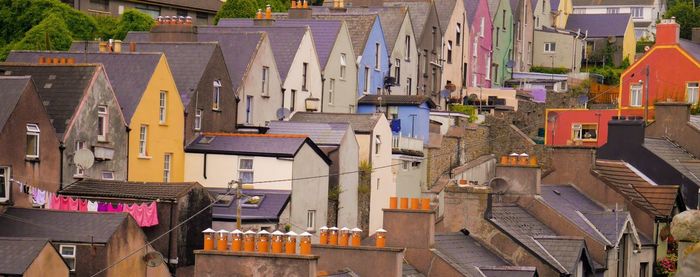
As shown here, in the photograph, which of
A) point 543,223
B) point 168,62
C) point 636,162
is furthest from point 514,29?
point 543,223

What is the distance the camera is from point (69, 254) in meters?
43.4

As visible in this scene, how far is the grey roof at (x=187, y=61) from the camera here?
5712cm

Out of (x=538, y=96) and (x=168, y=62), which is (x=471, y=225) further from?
(x=538, y=96)

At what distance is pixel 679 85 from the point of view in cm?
8381

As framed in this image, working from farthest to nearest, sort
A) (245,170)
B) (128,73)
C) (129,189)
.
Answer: (245,170)
(128,73)
(129,189)

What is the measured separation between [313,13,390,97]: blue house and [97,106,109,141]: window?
23.5 meters

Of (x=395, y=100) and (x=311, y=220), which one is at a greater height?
(x=395, y=100)

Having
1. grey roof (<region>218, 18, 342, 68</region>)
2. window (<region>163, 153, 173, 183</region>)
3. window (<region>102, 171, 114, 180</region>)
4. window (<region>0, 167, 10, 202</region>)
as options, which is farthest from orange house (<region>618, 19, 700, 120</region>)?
window (<region>0, 167, 10, 202</region>)

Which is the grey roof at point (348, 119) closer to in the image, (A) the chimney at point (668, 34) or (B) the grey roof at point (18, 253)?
(A) the chimney at point (668, 34)

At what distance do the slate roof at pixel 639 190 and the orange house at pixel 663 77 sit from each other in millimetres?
24032

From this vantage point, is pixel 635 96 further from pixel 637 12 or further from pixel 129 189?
pixel 637 12

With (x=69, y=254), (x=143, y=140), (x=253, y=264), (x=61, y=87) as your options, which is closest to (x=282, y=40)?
(x=143, y=140)

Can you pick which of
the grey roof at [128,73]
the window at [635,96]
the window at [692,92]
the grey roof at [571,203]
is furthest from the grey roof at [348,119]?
the window at [692,92]

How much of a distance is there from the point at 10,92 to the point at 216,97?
42.1 ft
